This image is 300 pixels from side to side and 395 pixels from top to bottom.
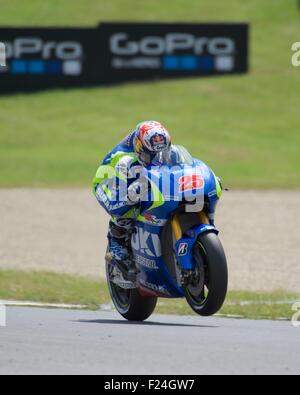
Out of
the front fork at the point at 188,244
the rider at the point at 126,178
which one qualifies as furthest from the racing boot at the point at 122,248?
the front fork at the point at 188,244

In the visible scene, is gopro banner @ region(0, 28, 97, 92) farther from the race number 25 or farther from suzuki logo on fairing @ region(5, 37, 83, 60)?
the race number 25

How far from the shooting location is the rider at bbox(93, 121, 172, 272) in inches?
359

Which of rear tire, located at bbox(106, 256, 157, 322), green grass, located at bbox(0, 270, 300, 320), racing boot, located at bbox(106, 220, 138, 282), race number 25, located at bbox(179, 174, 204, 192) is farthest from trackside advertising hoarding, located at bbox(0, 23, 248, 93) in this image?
race number 25, located at bbox(179, 174, 204, 192)

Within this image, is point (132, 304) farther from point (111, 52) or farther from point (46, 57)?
point (46, 57)

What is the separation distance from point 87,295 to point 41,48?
19.3 m

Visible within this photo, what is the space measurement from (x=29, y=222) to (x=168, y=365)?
1263 cm

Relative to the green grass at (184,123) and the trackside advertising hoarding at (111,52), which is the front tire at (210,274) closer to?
the green grass at (184,123)

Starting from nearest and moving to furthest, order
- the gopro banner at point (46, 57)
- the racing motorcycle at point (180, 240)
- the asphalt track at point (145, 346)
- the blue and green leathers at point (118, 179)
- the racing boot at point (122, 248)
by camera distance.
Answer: the asphalt track at point (145, 346), the racing motorcycle at point (180, 240), the blue and green leathers at point (118, 179), the racing boot at point (122, 248), the gopro banner at point (46, 57)

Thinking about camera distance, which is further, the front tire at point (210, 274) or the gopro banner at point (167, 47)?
the gopro banner at point (167, 47)

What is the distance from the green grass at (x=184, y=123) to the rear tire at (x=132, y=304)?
1451 cm

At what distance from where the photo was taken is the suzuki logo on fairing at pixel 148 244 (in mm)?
9117

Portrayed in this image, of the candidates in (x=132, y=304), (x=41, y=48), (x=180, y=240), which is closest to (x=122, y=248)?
(x=132, y=304)
